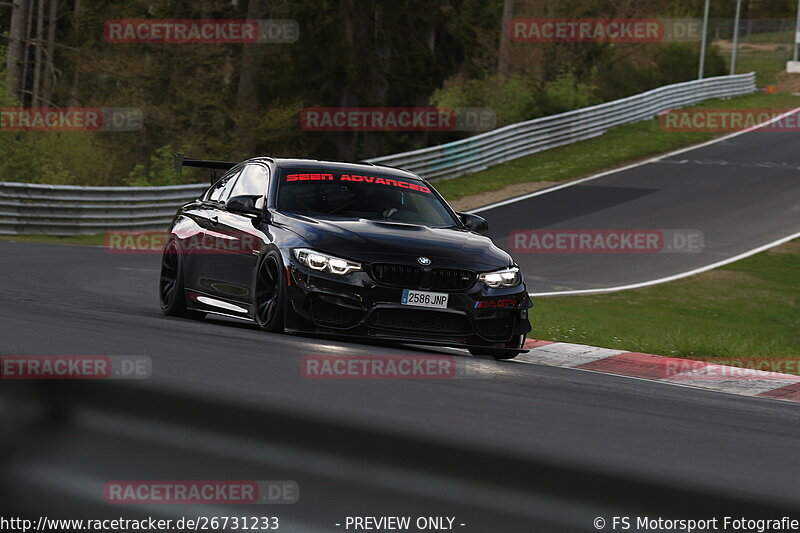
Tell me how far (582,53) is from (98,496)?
48.8 meters

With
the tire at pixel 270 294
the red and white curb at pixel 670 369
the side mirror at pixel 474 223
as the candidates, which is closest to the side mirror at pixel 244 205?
the tire at pixel 270 294

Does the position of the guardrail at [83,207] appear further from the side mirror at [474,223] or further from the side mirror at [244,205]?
the side mirror at [474,223]

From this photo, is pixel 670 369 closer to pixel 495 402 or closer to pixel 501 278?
pixel 501 278

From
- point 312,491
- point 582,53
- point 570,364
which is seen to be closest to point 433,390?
point 312,491

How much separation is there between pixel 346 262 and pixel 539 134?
29309 mm

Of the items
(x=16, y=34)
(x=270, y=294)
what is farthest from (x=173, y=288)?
(x=16, y=34)

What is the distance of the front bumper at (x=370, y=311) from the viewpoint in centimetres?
887

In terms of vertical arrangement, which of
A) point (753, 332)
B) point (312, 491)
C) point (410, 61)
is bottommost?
point (753, 332)

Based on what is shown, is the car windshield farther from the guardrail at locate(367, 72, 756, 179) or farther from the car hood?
the guardrail at locate(367, 72, 756, 179)

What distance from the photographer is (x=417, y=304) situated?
29.3 feet

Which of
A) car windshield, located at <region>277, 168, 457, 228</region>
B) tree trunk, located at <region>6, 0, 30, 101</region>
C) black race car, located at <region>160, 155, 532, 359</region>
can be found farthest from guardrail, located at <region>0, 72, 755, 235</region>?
tree trunk, located at <region>6, 0, 30, 101</region>

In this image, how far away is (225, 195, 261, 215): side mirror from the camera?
32.7 ft

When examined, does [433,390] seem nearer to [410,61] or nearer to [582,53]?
[410,61]

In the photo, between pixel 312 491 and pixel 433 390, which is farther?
pixel 433 390
